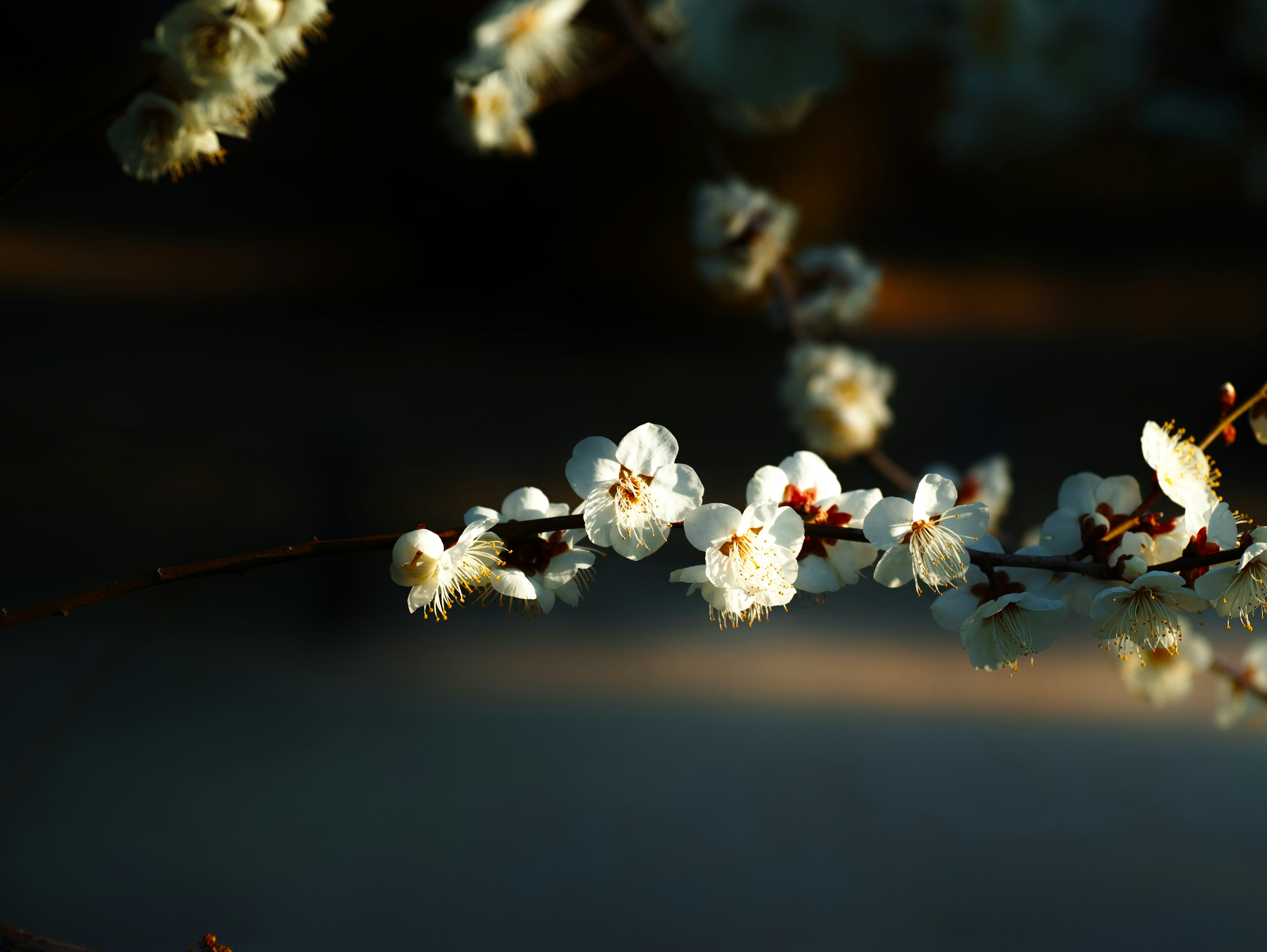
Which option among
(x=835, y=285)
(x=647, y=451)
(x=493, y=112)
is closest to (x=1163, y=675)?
(x=835, y=285)

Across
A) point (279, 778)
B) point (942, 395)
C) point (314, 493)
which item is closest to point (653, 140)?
point (942, 395)

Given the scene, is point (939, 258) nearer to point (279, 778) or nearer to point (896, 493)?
point (896, 493)

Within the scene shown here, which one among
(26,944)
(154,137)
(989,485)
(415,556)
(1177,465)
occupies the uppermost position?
(989,485)

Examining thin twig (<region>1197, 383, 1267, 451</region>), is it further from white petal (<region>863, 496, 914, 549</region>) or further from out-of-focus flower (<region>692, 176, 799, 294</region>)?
out-of-focus flower (<region>692, 176, 799, 294</region>)

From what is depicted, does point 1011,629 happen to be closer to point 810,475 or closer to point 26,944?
point 810,475

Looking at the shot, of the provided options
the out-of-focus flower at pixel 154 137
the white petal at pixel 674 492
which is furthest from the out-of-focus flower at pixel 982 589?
the out-of-focus flower at pixel 154 137

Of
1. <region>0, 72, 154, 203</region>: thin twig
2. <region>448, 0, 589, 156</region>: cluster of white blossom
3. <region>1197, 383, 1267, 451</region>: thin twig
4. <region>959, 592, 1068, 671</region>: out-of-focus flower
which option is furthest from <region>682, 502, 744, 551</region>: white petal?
<region>448, 0, 589, 156</region>: cluster of white blossom
